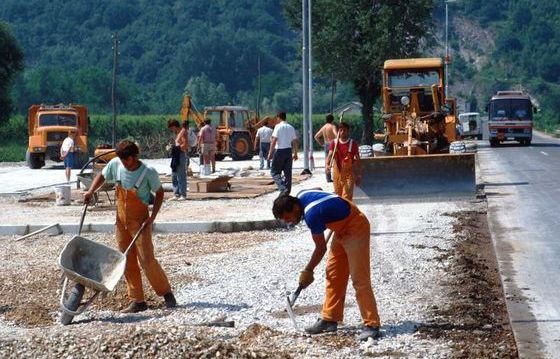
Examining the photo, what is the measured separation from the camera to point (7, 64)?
71.6 metres

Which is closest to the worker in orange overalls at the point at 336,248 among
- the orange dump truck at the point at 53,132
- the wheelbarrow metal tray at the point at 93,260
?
the wheelbarrow metal tray at the point at 93,260

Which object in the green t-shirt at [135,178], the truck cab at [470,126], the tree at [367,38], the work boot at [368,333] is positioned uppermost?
the tree at [367,38]

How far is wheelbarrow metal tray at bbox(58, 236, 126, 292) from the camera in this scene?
10.9 m

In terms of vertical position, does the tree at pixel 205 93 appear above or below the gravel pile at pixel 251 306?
above

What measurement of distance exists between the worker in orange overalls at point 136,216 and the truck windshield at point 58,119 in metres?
35.3

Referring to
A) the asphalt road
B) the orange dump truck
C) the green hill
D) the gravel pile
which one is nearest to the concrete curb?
the gravel pile

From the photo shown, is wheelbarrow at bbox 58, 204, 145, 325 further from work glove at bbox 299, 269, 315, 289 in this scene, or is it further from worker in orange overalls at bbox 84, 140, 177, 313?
work glove at bbox 299, 269, 315, 289

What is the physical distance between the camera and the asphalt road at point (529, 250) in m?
9.91

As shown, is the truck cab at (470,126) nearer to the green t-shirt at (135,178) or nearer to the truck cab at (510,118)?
the truck cab at (510,118)

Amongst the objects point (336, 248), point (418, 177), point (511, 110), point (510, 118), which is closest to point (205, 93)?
point (510, 118)

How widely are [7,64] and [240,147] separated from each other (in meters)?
28.9

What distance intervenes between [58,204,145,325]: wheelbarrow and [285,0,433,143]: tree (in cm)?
4484

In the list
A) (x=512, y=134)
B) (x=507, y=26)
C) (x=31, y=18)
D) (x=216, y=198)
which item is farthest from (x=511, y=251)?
(x=507, y=26)

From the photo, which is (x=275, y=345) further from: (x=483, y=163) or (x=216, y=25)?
(x=216, y=25)
